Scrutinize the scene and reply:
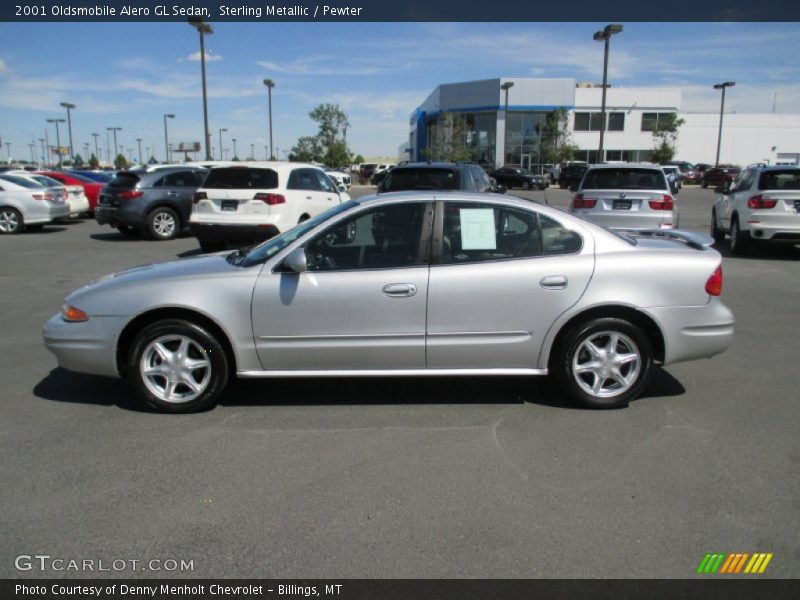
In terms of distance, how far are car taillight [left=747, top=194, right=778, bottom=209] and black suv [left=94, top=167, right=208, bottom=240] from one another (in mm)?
12347

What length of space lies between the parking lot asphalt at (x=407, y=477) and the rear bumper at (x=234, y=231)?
6204 mm

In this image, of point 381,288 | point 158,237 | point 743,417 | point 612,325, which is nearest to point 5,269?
point 158,237

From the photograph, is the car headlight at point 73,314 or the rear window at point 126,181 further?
the rear window at point 126,181

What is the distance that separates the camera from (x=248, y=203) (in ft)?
39.1

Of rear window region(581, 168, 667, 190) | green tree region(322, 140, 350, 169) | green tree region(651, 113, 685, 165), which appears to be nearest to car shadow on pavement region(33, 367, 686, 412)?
rear window region(581, 168, 667, 190)

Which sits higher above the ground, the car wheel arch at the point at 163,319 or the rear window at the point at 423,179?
the rear window at the point at 423,179

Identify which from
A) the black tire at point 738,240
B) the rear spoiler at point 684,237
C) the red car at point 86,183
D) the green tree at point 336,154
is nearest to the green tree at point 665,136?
the green tree at point 336,154

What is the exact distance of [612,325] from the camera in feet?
15.6

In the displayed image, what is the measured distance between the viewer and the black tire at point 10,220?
1774cm

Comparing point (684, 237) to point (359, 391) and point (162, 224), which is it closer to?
point (359, 391)

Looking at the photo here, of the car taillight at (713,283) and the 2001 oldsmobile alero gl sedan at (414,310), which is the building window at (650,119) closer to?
the car taillight at (713,283)

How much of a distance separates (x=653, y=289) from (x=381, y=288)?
197 cm
